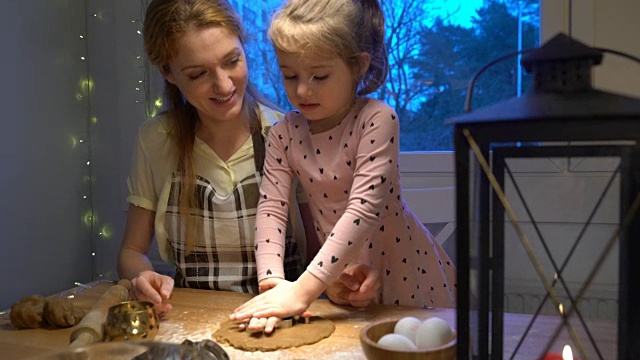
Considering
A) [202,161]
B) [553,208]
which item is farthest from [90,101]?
[553,208]

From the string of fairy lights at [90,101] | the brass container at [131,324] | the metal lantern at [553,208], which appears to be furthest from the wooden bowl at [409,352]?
the string of fairy lights at [90,101]

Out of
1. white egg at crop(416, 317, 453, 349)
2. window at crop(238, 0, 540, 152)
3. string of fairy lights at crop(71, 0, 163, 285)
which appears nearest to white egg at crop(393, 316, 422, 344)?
white egg at crop(416, 317, 453, 349)

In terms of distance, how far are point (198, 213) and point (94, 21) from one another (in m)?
1.54

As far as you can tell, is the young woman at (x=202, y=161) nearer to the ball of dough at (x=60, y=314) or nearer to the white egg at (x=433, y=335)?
the ball of dough at (x=60, y=314)

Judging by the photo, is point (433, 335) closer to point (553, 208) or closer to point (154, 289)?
point (553, 208)

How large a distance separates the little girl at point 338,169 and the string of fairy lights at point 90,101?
1.44m

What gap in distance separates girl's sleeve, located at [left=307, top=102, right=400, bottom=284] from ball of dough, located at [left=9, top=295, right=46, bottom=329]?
20.7 inches

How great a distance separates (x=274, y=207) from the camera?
1320 millimetres

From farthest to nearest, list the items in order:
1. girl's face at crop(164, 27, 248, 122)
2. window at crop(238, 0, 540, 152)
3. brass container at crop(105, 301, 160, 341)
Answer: window at crop(238, 0, 540, 152), girl's face at crop(164, 27, 248, 122), brass container at crop(105, 301, 160, 341)

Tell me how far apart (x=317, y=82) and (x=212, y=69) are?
Answer: 35cm

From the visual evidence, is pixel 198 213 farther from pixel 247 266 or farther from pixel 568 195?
pixel 568 195

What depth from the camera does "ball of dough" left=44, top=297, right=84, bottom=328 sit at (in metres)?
1.19

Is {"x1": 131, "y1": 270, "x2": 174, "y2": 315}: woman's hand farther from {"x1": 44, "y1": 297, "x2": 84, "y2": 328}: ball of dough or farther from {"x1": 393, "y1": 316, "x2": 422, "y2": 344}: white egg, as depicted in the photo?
{"x1": 393, "y1": 316, "x2": 422, "y2": 344}: white egg

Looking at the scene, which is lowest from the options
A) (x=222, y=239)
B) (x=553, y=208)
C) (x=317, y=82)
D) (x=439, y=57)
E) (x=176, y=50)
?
(x=222, y=239)
